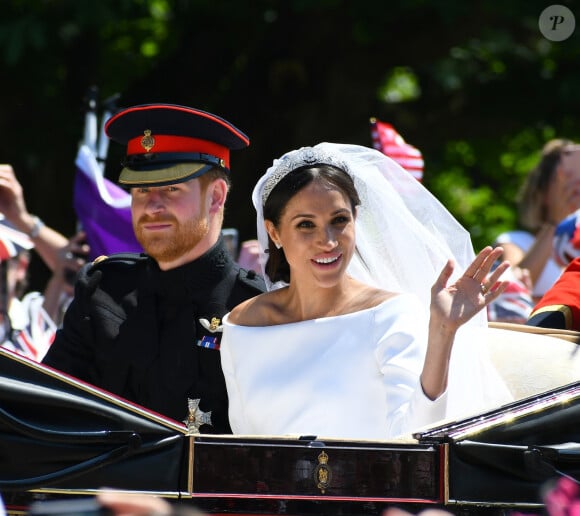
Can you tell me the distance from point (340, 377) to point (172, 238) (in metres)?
0.84

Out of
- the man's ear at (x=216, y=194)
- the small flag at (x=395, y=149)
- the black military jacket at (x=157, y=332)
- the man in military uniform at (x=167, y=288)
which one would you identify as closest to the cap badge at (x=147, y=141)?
the man in military uniform at (x=167, y=288)

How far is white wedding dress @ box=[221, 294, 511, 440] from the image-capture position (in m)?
3.47

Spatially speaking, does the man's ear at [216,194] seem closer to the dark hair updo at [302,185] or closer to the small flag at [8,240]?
the dark hair updo at [302,185]

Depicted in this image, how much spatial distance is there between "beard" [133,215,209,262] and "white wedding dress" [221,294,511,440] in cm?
46

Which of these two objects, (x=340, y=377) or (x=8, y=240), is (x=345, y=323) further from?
(x=8, y=240)

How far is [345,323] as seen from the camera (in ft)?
11.8

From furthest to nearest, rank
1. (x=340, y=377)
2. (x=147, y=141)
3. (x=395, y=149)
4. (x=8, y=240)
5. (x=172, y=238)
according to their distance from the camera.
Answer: (x=395, y=149) → (x=8, y=240) → (x=147, y=141) → (x=172, y=238) → (x=340, y=377)

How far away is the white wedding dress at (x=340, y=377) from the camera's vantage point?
3473 mm

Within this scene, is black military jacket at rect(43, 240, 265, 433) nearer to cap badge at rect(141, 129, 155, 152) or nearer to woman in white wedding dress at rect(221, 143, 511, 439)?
woman in white wedding dress at rect(221, 143, 511, 439)

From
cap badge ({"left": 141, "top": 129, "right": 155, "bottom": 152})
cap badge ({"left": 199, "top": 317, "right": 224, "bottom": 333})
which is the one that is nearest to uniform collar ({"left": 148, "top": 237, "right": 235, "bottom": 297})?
cap badge ({"left": 199, "top": 317, "right": 224, "bottom": 333})

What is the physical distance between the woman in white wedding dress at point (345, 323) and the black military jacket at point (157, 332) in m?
0.24

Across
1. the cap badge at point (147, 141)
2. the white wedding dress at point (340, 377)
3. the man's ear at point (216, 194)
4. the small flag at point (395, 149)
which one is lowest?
the white wedding dress at point (340, 377)

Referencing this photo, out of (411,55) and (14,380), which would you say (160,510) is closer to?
(14,380)

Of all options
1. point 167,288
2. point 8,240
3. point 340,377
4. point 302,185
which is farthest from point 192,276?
point 8,240
